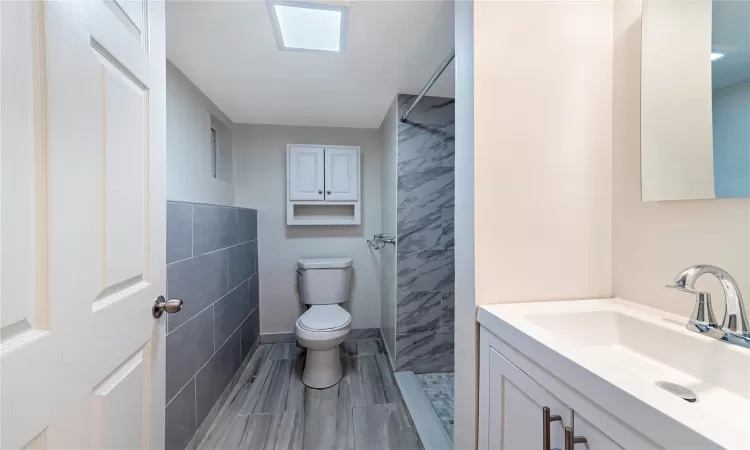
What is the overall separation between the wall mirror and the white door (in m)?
1.45

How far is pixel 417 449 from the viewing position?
4.86 feet

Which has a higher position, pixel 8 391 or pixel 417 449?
pixel 8 391

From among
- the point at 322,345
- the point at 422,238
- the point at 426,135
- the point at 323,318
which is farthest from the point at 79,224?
the point at 426,135

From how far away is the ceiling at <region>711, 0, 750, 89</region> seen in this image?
0.71 meters

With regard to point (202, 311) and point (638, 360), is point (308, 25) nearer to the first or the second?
point (202, 311)

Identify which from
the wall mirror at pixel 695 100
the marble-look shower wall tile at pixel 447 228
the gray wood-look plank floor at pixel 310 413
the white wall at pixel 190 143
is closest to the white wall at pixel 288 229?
the white wall at pixel 190 143

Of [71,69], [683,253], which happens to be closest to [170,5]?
[71,69]

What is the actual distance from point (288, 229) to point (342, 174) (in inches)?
28.8

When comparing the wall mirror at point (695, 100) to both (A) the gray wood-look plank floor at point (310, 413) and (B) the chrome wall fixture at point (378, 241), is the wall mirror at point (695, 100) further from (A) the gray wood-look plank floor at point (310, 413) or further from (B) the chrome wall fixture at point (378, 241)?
(B) the chrome wall fixture at point (378, 241)

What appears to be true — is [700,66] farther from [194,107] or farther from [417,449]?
[194,107]

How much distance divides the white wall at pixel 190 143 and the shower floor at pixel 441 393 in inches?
78.0

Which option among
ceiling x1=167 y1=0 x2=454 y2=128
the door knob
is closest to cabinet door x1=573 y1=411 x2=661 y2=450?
the door knob

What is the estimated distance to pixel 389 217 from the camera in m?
2.40

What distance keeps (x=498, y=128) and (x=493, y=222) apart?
31cm
